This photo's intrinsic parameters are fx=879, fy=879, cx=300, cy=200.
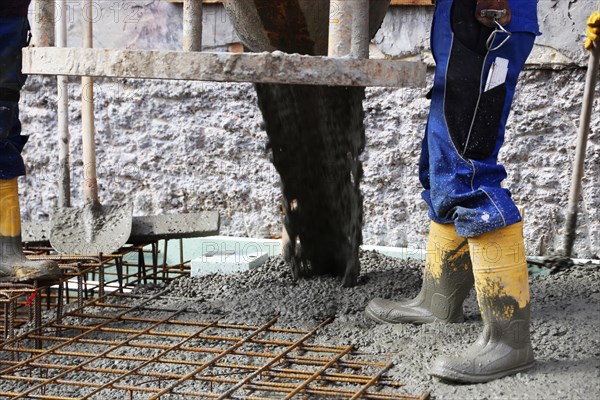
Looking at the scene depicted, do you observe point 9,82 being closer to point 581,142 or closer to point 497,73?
point 497,73

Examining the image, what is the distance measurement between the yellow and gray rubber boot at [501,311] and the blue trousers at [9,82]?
6.98 feet

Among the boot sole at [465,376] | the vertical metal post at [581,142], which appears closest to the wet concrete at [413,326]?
the boot sole at [465,376]

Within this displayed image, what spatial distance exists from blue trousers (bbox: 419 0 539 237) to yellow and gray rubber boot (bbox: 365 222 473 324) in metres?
0.38

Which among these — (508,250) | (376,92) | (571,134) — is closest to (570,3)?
(571,134)

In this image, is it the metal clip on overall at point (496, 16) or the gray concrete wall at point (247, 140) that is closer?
the metal clip on overall at point (496, 16)

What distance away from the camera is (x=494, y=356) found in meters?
2.92

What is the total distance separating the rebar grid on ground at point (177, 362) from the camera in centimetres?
292

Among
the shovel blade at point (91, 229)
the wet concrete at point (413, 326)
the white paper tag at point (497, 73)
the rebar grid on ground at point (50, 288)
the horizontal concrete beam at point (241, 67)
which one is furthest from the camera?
the shovel blade at point (91, 229)

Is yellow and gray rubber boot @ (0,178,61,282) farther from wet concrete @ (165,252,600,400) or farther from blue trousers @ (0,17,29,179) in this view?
wet concrete @ (165,252,600,400)

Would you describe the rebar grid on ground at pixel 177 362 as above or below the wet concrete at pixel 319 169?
below

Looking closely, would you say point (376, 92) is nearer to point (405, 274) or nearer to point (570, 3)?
point (570, 3)

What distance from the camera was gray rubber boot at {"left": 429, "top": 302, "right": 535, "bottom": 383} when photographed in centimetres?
288

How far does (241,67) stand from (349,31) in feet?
1.44

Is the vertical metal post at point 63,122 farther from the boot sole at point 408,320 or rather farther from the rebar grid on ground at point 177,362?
the boot sole at point 408,320
